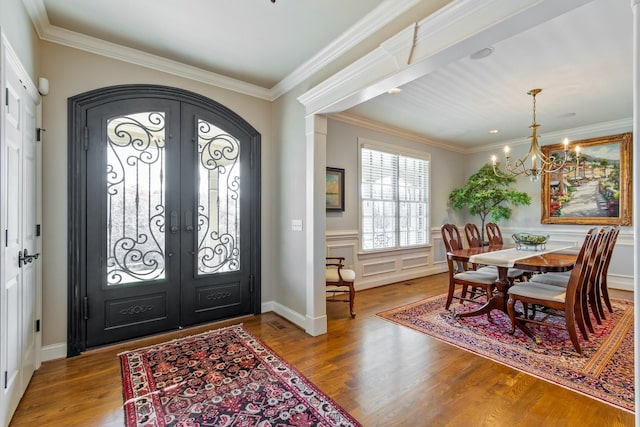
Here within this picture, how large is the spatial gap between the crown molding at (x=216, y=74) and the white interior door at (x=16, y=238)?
68 cm

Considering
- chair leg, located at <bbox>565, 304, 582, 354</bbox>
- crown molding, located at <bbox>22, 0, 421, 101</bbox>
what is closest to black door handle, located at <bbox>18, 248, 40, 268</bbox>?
crown molding, located at <bbox>22, 0, 421, 101</bbox>

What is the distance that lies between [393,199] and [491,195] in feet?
6.54

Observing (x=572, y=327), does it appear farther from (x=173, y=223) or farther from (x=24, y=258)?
(x=24, y=258)

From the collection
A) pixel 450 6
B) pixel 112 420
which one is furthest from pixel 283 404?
pixel 450 6

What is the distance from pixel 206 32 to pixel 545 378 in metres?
3.92

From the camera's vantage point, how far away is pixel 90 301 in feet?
8.80

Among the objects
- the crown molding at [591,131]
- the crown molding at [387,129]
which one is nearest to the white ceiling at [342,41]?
the crown molding at [387,129]

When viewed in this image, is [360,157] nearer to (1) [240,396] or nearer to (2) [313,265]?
(2) [313,265]

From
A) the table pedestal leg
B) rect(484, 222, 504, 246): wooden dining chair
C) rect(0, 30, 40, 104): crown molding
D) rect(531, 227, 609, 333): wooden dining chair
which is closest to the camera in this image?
rect(0, 30, 40, 104): crown molding

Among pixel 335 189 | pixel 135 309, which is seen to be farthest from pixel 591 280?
pixel 135 309

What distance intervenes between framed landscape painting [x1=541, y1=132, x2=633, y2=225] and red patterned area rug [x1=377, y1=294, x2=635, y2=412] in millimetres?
1805

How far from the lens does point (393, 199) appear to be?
17.7 ft

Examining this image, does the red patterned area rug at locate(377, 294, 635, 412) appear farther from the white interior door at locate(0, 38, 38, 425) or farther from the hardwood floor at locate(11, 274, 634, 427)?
the white interior door at locate(0, 38, 38, 425)

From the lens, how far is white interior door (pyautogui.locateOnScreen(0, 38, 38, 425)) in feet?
5.41
